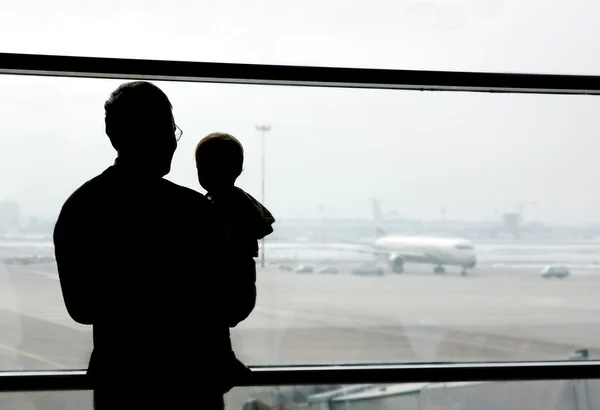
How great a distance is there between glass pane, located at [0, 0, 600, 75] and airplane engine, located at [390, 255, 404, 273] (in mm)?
788

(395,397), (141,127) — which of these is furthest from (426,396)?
(141,127)

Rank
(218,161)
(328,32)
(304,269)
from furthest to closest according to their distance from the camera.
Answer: (304,269), (328,32), (218,161)

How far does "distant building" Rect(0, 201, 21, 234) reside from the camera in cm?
244

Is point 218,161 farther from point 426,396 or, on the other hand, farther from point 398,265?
point 426,396

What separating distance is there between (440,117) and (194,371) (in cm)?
173

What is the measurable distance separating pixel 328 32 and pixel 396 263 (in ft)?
3.22

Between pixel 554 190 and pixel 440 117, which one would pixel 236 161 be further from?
pixel 554 190

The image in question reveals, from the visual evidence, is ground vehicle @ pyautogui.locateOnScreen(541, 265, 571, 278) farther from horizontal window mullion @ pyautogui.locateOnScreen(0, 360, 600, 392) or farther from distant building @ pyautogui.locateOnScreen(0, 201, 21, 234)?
distant building @ pyautogui.locateOnScreen(0, 201, 21, 234)

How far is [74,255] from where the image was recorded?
1.31m

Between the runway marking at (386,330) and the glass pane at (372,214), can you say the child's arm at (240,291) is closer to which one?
the glass pane at (372,214)

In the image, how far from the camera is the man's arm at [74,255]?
4.26ft

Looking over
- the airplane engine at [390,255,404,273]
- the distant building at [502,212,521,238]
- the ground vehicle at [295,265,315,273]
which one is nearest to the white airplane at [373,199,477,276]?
the airplane engine at [390,255,404,273]

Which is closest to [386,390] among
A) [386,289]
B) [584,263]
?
[386,289]

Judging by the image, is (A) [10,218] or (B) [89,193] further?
(A) [10,218]
